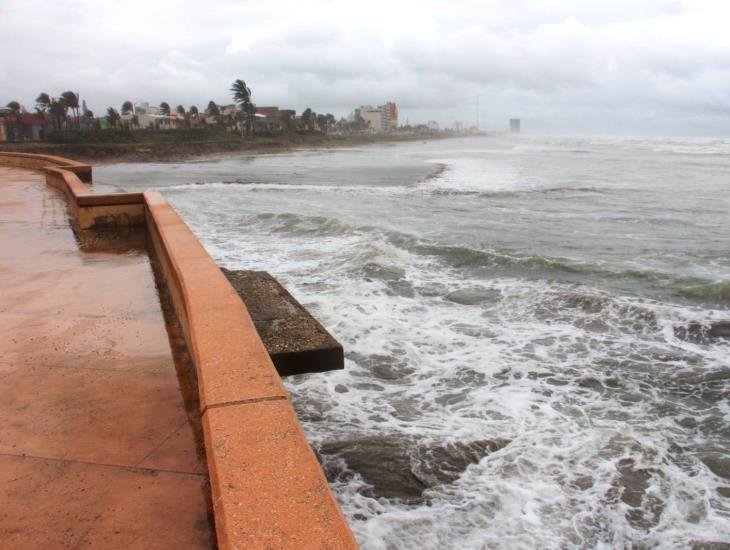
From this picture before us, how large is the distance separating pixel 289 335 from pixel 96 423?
1.32 metres

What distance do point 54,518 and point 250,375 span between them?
88cm

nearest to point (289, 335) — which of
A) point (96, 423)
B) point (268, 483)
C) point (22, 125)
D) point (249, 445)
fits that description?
point (96, 423)

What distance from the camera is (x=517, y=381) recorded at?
4.91 metres

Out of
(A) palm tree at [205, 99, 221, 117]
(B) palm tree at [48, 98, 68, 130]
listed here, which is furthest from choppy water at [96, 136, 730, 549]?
(A) palm tree at [205, 99, 221, 117]

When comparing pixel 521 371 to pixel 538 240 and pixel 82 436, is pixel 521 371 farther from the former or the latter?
pixel 538 240

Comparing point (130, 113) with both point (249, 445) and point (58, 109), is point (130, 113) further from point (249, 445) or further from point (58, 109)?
point (249, 445)

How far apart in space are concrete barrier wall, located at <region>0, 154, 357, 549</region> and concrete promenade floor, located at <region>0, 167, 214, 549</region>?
1.07 ft

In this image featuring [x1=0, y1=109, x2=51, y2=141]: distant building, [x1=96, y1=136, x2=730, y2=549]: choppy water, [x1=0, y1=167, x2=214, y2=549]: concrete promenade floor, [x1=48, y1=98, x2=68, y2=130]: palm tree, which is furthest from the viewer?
[x1=48, y1=98, x2=68, y2=130]: palm tree

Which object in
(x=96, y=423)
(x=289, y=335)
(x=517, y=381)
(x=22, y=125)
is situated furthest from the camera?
(x=22, y=125)

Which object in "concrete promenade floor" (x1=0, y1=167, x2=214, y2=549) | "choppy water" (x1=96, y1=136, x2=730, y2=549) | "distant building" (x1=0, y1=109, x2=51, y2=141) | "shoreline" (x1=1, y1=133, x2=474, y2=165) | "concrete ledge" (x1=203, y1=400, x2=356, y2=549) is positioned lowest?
"choppy water" (x1=96, y1=136, x2=730, y2=549)

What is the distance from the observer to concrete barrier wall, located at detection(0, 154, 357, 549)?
167 cm

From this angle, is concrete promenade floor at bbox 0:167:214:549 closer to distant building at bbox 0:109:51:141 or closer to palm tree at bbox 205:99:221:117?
distant building at bbox 0:109:51:141

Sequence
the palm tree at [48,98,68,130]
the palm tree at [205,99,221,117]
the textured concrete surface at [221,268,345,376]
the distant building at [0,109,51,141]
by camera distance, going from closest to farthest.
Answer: the textured concrete surface at [221,268,345,376] → the distant building at [0,109,51,141] → the palm tree at [48,98,68,130] → the palm tree at [205,99,221,117]

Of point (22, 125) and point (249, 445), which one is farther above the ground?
point (22, 125)
